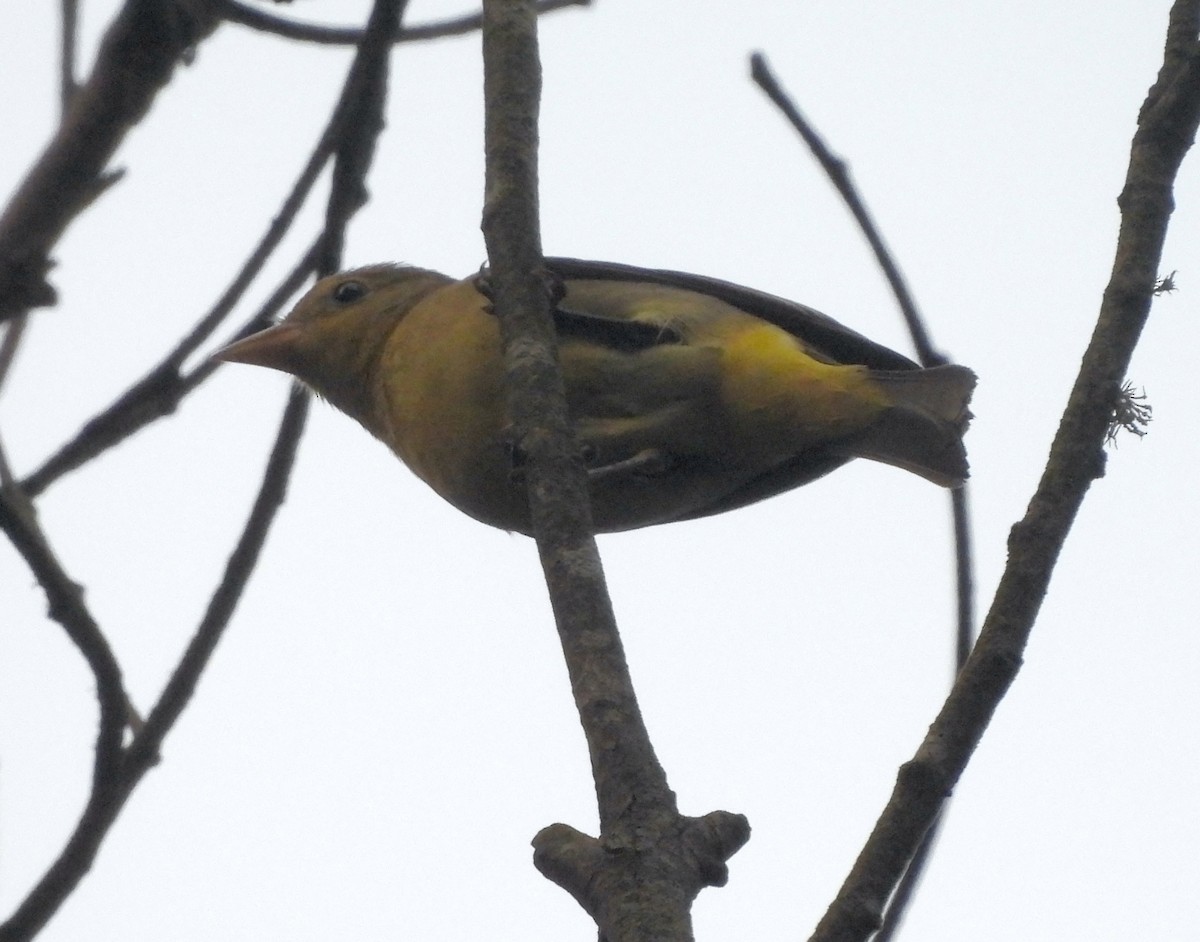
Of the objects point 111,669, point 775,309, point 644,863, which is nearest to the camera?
point 644,863

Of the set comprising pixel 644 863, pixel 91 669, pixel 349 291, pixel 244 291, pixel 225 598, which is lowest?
pixel 644 863

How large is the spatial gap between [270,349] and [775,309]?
1737 millimetres

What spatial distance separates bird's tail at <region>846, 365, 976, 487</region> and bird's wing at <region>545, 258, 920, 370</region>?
17 centimetres

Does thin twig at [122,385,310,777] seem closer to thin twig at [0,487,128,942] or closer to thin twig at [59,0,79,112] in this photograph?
thin twig at [0,487,128,942]

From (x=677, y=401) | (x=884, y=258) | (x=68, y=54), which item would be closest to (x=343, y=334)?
(x=677, y=401)

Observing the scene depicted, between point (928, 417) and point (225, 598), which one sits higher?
point (928, 417)

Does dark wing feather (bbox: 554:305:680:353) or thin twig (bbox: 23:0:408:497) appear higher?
dark wing feather (bbox: 554:305:680:353)

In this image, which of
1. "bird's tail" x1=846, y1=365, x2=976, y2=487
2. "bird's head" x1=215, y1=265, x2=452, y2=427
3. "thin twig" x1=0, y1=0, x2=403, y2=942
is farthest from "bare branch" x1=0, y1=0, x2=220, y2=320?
"bird's tail" x1=846, y1=365, x2=976, y2=487

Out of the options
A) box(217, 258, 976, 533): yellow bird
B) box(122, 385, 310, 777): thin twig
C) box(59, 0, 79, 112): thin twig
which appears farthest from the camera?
box(217, 258, 976, 533): yellow bird

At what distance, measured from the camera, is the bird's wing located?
4.55 meters

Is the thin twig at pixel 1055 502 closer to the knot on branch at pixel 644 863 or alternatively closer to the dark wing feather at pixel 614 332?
the knot on branch at pixel 644 863

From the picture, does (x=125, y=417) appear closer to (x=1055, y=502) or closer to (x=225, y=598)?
(x=225, y=598)

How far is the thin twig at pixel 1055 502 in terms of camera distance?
1947mm

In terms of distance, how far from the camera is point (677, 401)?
4.23 meters
